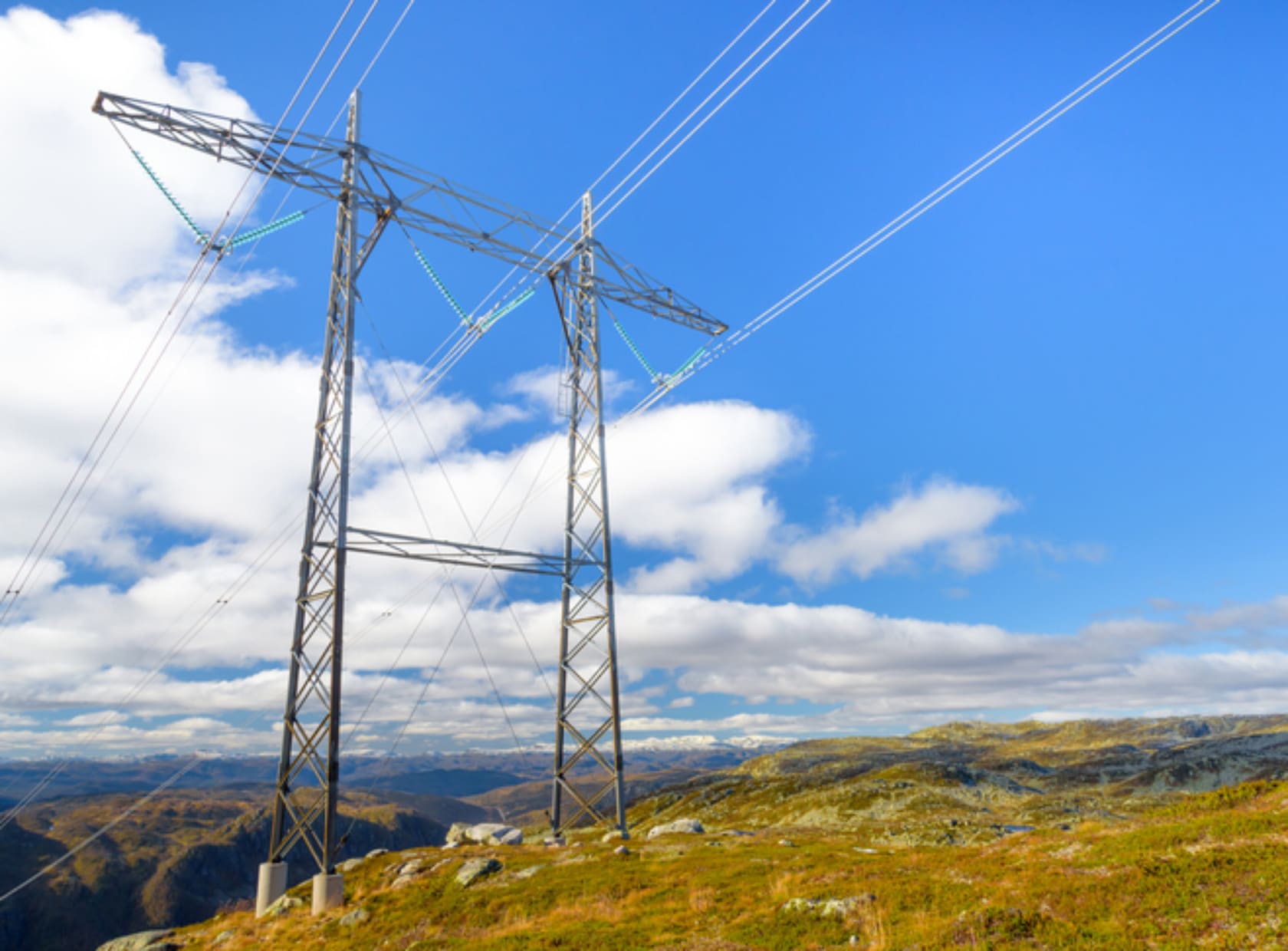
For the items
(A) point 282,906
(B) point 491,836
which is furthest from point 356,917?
(B) point 491,836

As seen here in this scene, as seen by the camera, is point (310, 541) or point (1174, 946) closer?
point (1174, 946)

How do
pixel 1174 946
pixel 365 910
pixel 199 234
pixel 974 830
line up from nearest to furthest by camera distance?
pixel 1174 946
pixel 365 910
pixel 199 234
pixel 974 830

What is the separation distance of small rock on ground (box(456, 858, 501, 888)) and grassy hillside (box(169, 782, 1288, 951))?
331 millimetres

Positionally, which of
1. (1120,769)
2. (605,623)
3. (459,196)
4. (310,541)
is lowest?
(1120,769)

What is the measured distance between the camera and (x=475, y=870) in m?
27.6

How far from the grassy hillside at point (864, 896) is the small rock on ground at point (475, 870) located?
1.09ft

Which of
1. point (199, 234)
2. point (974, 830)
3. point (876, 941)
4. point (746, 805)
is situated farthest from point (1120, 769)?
point (199, 234)

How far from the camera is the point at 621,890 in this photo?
23.7 m

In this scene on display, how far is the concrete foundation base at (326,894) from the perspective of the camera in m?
27.0

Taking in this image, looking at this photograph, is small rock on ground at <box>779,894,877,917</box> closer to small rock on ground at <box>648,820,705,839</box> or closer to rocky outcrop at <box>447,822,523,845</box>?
small rock on ground at <box>648,820,705,839</box>

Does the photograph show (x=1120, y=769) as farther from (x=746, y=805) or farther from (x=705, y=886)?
(x=705, y=886)

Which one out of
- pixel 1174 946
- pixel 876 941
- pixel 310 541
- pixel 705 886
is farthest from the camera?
pixel 310 541

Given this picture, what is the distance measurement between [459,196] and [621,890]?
1164 inches

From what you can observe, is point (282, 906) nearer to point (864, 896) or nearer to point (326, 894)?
point (326, 894)
